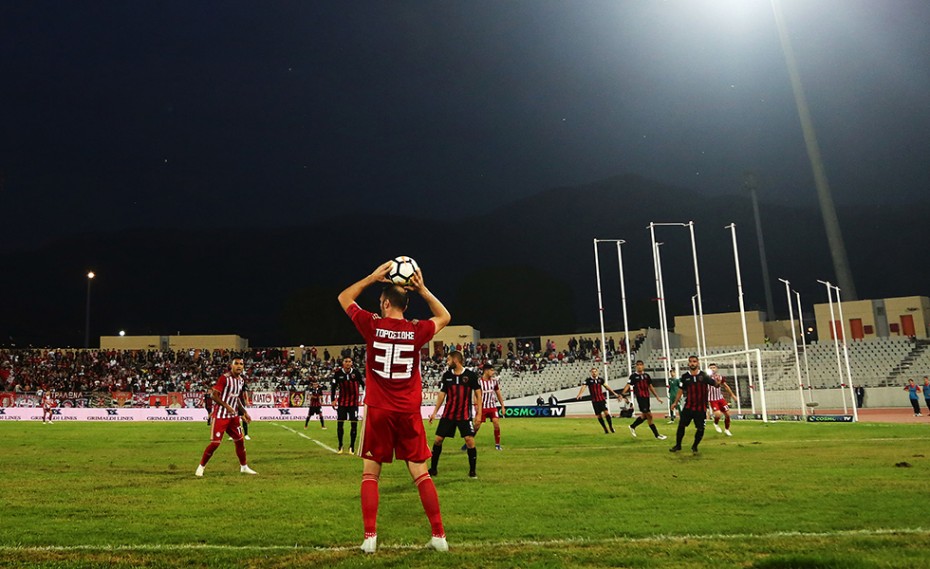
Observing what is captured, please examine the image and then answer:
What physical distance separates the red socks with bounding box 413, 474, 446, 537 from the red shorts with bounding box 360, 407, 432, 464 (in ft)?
0.77

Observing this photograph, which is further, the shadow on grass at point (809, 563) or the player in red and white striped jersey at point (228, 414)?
the player in red and white striped jersey at point (228, 414)

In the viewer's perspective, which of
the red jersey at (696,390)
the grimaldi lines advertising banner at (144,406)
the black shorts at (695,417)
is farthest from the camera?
the grimaldi lines advertising banner at (144,406)

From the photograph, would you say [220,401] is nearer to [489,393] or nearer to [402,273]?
[402,273]

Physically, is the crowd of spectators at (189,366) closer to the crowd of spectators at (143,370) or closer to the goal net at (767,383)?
the crowd of spectators at (143,370)

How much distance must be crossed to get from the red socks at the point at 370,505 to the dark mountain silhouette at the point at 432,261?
411 feet

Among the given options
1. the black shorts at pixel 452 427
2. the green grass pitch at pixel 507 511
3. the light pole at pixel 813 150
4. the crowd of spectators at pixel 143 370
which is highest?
the light pole at pixel 813 150

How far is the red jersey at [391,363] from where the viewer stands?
6711 millimetres

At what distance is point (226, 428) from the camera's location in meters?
14.3

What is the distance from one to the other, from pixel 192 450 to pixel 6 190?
421 ft

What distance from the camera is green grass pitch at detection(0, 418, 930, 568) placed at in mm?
6000

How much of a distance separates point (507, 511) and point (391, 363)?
3.07 metres

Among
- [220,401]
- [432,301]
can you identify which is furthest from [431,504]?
[220,401]

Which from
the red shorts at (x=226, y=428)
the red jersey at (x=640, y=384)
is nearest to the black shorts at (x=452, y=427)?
the red shorts at (x=226, y=428)

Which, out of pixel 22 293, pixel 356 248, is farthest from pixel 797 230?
pixel 22 293
